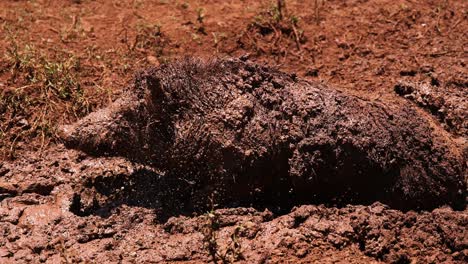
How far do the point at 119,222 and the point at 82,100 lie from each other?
4.79ft

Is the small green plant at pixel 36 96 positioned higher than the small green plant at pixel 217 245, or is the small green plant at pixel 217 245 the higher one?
the small green plant at pixel 36 96

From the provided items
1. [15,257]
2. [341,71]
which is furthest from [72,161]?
[341,71]

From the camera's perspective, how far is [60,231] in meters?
4.36

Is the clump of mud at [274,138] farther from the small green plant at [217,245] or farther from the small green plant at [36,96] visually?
the small green plant at [36,96]

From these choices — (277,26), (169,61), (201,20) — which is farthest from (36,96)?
(277,26)

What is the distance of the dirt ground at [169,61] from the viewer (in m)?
4.14

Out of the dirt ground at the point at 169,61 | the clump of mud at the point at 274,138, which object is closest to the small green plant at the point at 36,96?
the dirt ground at the point at 169,61

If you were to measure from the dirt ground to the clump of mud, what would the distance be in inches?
5.5

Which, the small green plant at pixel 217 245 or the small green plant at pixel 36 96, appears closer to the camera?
the small green plant at pixel 217 245

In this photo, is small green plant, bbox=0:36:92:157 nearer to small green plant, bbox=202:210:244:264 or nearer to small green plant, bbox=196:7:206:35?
small green plant, bbox=196:7:206:35

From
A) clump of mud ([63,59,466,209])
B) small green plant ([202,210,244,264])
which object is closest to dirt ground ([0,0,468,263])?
small green plant ([202,210,244,264])

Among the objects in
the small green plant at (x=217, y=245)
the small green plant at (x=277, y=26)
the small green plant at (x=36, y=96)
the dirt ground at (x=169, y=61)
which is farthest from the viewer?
the small green plant at (x=277, y=26)

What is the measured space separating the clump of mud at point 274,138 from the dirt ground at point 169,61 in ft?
0.45

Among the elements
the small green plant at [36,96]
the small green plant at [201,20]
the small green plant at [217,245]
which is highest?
the small green plant at [201,20]
